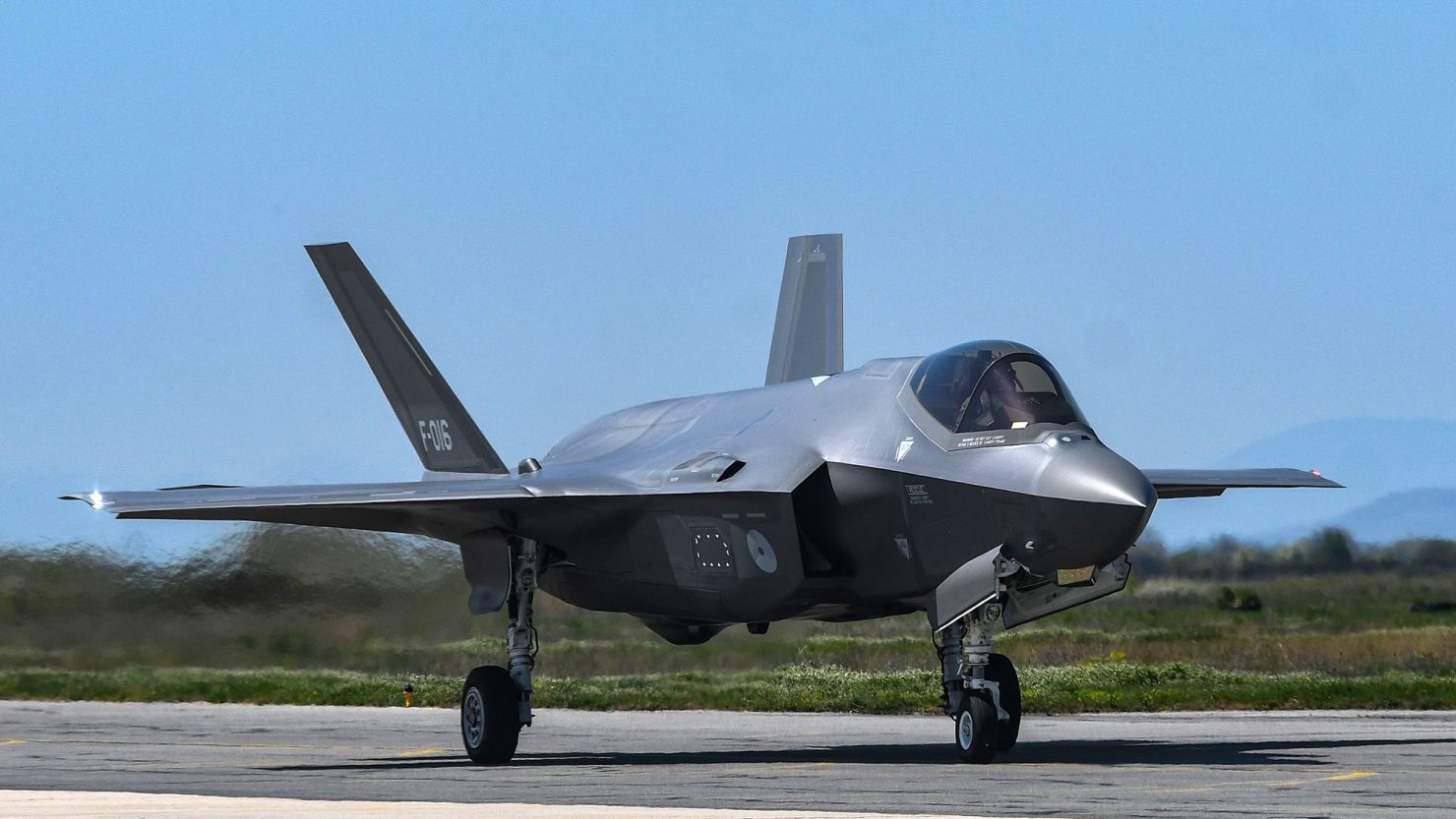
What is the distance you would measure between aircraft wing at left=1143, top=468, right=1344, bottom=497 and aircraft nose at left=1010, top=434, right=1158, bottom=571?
13.1ft

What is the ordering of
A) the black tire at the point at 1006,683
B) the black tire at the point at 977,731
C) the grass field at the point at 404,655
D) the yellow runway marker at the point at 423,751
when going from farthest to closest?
the grass field at the point at 404,655 → the yellow runway marker at the point at 423,751 → the black tire at the point at 1006,683 → the black tire at the point at 977,731

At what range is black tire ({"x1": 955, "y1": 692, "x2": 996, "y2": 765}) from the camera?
13336 mm

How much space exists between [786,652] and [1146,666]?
15.3 ft

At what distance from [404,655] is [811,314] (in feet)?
20.3

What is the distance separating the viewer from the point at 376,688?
24.5m

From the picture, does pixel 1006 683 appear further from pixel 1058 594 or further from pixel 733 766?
pixel 733 766

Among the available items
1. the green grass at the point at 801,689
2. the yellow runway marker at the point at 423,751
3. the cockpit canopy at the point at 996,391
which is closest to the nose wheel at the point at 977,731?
the cockpit canopy at the point at 996,391

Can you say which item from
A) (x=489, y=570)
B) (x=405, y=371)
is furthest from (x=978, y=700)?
(x=405, y=371)

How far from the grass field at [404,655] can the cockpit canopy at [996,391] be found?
293 inches

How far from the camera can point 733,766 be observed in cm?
1422

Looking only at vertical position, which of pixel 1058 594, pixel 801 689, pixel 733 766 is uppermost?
pixel 1058 594

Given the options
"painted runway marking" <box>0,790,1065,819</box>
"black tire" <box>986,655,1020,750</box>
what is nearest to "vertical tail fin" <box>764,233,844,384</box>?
"black tire" <box>986,655,1020,750</box>

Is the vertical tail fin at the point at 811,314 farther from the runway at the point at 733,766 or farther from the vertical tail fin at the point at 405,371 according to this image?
the vertical tail fin at the point at 405,371

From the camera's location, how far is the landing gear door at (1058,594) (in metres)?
13.5
